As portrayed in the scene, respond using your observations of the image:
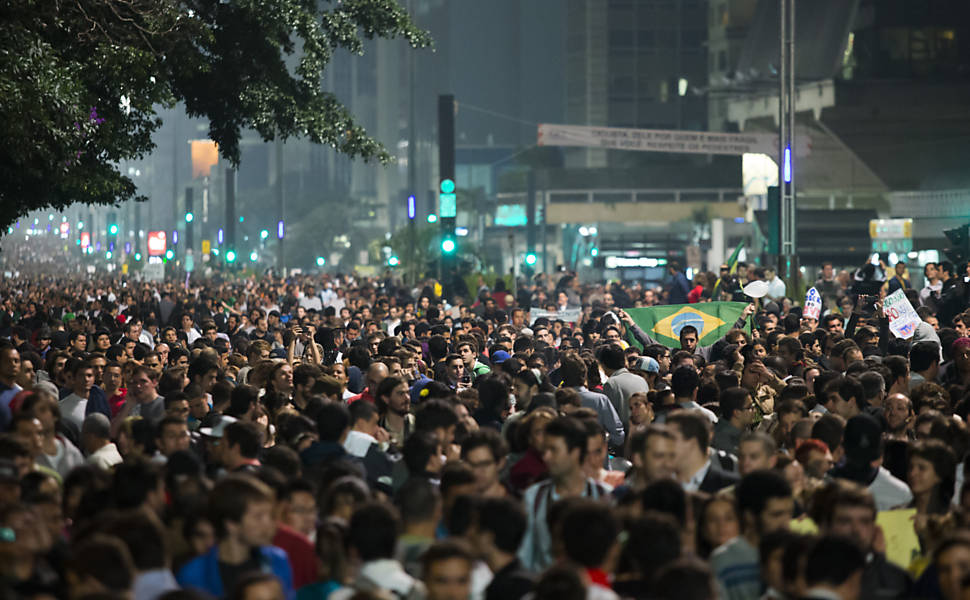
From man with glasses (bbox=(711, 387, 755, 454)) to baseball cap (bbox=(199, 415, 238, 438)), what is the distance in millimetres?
3324

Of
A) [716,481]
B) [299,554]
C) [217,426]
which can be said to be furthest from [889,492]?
[217,426]

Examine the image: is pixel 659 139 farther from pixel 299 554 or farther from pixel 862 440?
pixel 299 554

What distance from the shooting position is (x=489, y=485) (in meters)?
8.09

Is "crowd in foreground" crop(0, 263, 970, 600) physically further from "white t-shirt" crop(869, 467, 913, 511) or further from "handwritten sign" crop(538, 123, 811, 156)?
"handwritten sign" crop(538, 123, 811, 156)

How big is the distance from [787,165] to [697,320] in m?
12.1

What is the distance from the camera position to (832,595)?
6035mm

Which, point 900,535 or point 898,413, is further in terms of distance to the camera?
point 898,413

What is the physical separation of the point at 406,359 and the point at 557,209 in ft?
289

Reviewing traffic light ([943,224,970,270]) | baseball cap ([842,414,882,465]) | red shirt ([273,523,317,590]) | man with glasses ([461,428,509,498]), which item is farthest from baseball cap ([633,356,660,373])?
traffic light ([943,224,970,270])

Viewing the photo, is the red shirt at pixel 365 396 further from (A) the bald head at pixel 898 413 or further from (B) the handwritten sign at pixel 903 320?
(B) the handwritten sign at pixel 903 320

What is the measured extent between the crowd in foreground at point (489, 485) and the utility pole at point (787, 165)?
15860 millimetres

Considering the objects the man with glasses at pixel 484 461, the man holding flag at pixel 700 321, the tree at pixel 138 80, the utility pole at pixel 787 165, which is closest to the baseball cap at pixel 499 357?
the man holding flag at pixel 700 321

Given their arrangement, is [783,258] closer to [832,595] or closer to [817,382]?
[817,382]

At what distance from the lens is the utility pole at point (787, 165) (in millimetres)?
30641
